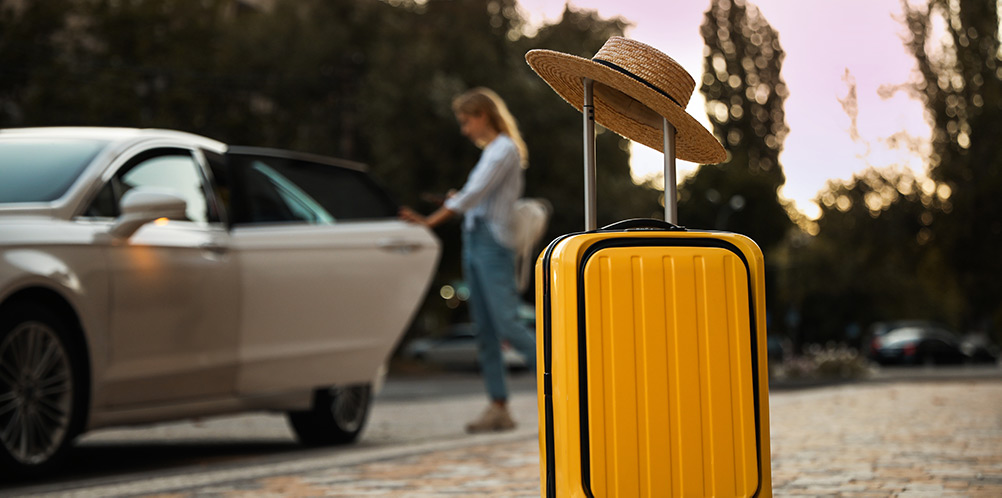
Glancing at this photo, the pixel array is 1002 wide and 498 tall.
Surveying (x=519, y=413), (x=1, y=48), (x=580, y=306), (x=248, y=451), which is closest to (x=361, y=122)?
(x=1, y=48)

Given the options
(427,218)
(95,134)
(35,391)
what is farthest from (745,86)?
(35,391)

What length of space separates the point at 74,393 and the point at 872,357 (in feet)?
137

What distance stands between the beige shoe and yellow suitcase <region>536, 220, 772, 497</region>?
14.9 feet

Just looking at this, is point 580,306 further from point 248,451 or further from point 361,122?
point 361,122

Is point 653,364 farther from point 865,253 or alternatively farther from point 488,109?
point 865,253

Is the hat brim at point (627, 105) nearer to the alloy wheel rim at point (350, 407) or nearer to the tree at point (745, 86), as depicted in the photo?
the alloy wheel rim at point (350, 407)

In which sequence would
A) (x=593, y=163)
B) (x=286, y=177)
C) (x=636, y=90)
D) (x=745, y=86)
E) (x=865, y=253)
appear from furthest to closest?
(x=745, y=86) < (x=865, y=253) < (x=286, y=177) < (x=593, y=163) < (x=636, y=90)

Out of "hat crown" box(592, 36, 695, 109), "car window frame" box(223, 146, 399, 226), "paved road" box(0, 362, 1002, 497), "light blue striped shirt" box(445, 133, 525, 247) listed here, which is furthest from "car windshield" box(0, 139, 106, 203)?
"hat crown" box(592, 36, 695, 109)

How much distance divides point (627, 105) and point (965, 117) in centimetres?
2333

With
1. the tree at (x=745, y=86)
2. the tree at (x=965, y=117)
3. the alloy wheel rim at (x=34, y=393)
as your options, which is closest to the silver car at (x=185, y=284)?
the alloy wheel rim at (x=34, y=393)

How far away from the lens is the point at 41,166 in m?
5.70

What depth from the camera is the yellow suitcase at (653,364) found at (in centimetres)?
296

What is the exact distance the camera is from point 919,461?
526cm

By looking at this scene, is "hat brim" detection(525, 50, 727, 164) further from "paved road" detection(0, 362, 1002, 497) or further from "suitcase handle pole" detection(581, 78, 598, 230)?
"paved road" detection(0, 362, 1002, 497)
